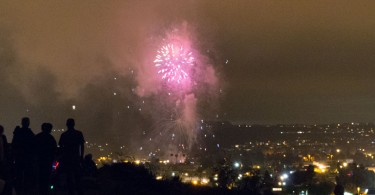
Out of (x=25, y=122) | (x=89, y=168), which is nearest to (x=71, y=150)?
(x=25, y=122)

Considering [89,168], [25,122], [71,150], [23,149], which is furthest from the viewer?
[89,168]

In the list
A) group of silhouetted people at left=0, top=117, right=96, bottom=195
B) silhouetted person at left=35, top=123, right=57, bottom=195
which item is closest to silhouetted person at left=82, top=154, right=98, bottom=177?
group of silhouetted people at left=0, top=117, right=96, bottom=195

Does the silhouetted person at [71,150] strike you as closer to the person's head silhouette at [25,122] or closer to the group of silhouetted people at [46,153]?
the group of silhouetted people at [46,153]

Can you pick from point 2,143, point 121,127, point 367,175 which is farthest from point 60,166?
point 121,127

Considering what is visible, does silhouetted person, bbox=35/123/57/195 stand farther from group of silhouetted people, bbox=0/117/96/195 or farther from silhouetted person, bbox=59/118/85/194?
silhouetted person, bbox=59/118/85/194

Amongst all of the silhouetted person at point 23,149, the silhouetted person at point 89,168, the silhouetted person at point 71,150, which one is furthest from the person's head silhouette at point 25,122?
the silhouetted person at point 89,168

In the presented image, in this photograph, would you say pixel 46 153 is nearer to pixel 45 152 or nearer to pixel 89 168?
pixel 45 152
